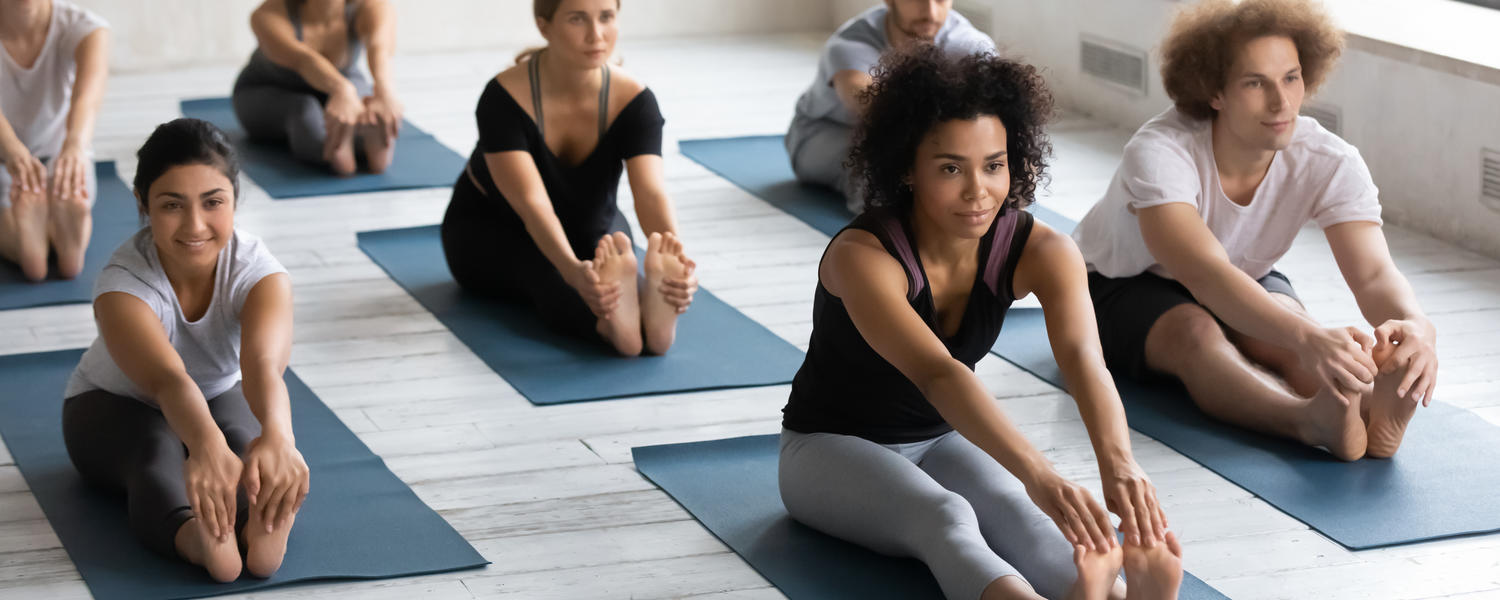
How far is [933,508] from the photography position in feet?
6.68

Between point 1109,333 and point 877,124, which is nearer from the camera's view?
point 877,124

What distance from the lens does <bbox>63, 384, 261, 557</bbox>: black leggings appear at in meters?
2.25

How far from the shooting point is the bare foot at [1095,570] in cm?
182

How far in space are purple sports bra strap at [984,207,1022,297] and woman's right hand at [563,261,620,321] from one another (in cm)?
110

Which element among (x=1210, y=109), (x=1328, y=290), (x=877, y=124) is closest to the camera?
(x=877, y=124)

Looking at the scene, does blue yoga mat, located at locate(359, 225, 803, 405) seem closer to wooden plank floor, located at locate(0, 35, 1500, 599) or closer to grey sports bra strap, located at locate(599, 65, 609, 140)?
wooden plank floor, located at locate(0, 35, 1500, 599)

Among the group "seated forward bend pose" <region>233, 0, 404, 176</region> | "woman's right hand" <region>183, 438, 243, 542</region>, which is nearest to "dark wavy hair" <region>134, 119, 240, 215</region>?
"woman's right hand" <region>183, 438, 243, 542</region>

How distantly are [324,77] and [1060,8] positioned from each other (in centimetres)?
261

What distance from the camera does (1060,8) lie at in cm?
584

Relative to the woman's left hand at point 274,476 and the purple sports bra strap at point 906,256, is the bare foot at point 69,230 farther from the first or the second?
the purple sports bra strap at point 906,256

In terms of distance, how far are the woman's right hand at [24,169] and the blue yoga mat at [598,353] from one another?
2.57 ft

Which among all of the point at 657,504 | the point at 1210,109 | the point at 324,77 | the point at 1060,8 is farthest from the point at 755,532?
the point at 1060,8

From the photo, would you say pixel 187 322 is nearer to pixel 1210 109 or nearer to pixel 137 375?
pixel 137 375

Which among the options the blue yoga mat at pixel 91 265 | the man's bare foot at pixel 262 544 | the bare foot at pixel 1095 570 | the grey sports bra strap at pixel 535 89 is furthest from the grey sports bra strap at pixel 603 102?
the bare foot at pixel 1095 570
